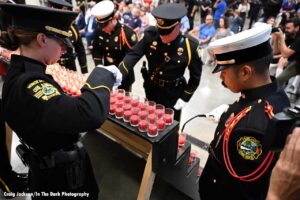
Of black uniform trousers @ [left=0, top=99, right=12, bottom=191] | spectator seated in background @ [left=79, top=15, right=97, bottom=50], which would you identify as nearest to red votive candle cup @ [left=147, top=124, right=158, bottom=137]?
black uniform trousers @ [left=0, top=99, right=12, bottom=191]

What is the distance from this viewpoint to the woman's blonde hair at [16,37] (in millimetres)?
1150

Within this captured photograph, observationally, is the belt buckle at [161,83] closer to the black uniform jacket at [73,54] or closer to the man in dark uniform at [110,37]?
the man in dark uniform at [110,37]

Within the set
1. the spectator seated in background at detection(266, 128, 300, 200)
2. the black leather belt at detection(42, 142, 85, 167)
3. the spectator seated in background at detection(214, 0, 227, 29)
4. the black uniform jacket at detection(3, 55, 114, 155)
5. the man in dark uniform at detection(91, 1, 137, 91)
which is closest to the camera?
the spectator seated in background at detection(266, 128, 300, 200)

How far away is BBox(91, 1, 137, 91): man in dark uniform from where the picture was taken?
2986 mm

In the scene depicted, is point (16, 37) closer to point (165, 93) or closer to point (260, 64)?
point (260, 64)

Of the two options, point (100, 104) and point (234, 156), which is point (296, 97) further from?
point (100, 104)

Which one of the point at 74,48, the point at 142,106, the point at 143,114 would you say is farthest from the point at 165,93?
the point at 74,48

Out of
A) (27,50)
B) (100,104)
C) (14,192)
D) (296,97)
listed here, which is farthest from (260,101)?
(296,97)

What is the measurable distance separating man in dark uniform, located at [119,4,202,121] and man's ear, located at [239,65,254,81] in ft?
3.85

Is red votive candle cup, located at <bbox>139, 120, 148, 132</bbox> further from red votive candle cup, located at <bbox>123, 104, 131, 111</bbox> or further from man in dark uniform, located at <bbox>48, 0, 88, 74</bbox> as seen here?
man in dark uniform, located at <bbox>48, 0, 88, 74</bbox>

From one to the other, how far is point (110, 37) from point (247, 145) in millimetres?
2494

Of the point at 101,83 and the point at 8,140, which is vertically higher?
the point at 101,83

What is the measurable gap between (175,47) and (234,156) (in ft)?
4.85

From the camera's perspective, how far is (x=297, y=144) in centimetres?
60
